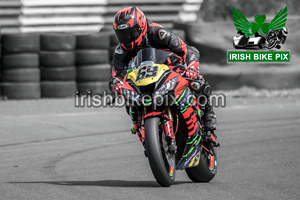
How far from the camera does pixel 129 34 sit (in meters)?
5.80

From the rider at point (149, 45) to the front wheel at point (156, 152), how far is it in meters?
0.29

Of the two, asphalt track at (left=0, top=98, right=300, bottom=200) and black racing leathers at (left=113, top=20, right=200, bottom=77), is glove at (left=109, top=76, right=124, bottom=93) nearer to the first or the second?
black racing leathers at (left=113, top=20, right=200, bottom=77)

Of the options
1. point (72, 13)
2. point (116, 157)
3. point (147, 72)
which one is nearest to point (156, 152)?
point (147, 72)

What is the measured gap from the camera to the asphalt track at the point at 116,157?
5.51 meters

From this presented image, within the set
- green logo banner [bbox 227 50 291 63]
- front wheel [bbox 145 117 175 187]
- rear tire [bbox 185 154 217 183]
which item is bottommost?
green logo banner [bbox 227 50 291 63]

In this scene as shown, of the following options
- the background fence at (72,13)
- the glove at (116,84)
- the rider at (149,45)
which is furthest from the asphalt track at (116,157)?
the background fence at (72,13)

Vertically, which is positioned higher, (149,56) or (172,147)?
(149,56)

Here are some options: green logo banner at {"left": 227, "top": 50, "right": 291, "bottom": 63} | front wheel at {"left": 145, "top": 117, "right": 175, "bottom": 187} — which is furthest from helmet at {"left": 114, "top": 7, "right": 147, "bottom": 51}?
green logo banner at {"left": 227, "top": 50, "right": 291, "bottom": 63}

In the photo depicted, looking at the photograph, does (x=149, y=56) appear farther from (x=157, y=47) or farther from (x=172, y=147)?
(x=172, y=147)

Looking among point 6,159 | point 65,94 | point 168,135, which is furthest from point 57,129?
point 168,135

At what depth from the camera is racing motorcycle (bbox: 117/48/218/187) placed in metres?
5.40

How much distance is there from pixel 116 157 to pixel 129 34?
7.10 feet

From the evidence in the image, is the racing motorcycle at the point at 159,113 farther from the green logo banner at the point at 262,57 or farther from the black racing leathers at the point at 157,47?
the green logo banner at the point at 262,57

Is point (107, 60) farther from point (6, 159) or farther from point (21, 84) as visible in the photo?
point (6, 159)
